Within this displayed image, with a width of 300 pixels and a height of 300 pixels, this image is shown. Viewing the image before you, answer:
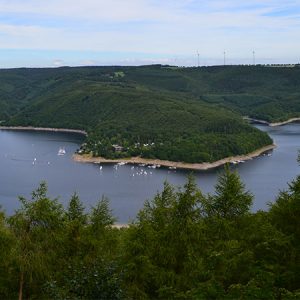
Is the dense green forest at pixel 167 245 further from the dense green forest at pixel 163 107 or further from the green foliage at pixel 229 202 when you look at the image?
the dense green forest at pixel 163 107

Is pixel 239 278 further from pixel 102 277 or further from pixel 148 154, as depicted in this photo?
pixel 148 154

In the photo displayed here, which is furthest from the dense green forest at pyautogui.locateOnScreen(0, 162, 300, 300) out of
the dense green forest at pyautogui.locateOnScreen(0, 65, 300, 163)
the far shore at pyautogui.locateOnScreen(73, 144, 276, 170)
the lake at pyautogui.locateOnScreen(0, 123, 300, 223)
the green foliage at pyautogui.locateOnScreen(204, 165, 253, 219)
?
the dense green forest at pyautogui.locateOnScreen(0, 65, 300, 163)

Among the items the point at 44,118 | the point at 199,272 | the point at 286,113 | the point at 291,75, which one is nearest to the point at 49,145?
the point at 44,118

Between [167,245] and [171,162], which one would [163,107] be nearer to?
[171,162]

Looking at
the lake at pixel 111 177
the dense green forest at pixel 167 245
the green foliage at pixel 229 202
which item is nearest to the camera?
the dense green forest at pixel 167 245

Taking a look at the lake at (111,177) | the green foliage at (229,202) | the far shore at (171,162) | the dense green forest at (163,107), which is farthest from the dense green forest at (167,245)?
the dense green forest at (163,107)

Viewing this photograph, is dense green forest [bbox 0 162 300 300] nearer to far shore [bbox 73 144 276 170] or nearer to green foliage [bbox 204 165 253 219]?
green foliage [bbox 204 165 253 219]

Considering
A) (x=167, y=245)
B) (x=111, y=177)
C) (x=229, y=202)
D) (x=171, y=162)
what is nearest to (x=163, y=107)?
(x=171, y=162)
